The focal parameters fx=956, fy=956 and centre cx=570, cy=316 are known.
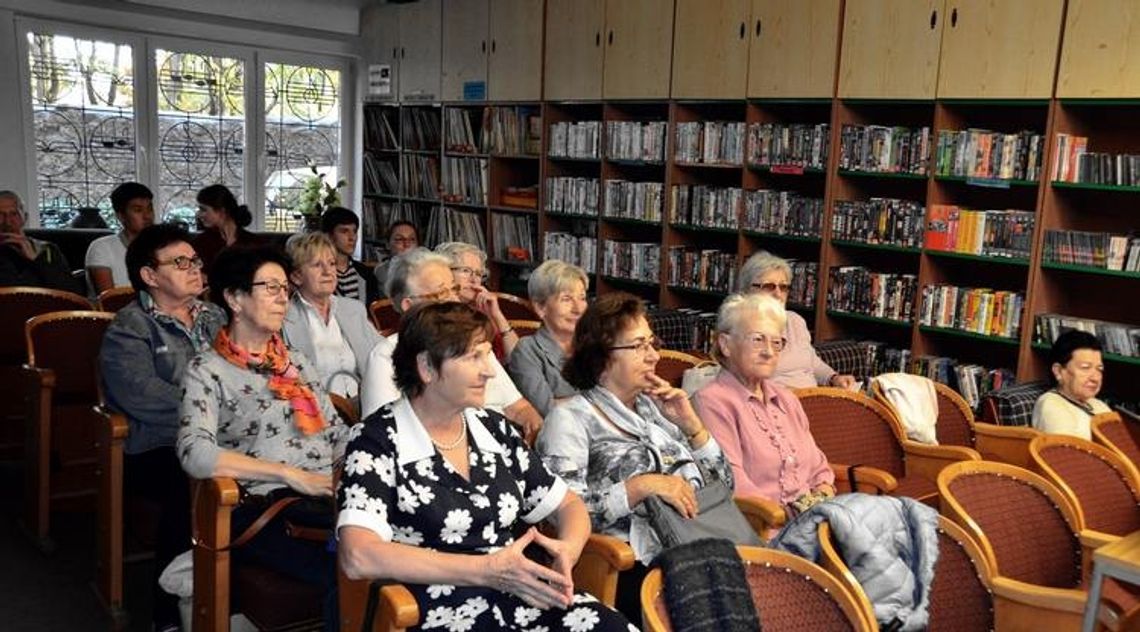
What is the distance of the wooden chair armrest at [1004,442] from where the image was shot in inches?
153

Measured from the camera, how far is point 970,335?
4949 mm

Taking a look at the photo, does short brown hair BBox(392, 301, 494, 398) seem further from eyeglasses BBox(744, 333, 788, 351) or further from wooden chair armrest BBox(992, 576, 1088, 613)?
wooden chair armrest BBox(992, 576, 1088, 613)

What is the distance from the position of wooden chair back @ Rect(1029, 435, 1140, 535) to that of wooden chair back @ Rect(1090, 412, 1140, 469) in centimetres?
55

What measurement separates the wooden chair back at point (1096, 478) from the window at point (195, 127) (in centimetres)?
717

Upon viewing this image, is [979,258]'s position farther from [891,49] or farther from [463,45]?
[463,45]

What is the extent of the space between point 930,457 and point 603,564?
1.91 meters

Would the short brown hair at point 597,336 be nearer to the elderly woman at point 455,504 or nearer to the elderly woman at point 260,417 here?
the elderly woman at point 455,504

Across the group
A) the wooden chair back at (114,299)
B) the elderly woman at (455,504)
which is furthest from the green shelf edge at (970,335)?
the wooden chair back at (114,299)

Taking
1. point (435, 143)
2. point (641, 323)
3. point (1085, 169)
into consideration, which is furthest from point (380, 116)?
point (641, 323)

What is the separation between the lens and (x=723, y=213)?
601 centimetres

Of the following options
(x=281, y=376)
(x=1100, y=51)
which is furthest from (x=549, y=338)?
(x=1100, y=51)

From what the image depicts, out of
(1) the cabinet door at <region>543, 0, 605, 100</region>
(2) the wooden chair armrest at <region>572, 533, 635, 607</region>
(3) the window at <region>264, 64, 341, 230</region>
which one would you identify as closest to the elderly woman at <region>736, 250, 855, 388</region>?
(2) the wooden chair armrest at <region>572, 533, 635, 607</region>

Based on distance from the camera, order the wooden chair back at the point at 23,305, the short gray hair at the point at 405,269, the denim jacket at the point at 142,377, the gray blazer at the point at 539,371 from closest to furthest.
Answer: the denim jacket at the point at 142,377
the gray blazer at the point at 539,371
the short gray hair at the point at 405,269
the wooden chair back at the point at 23,305

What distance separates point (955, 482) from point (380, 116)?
7.11m
